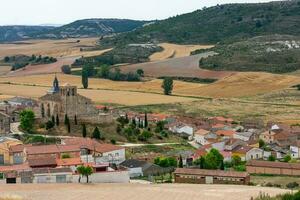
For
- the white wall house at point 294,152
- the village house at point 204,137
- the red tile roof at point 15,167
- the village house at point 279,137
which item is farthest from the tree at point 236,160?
the red tile roof at point 15,167

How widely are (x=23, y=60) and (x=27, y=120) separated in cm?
9630

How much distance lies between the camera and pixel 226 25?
556ft

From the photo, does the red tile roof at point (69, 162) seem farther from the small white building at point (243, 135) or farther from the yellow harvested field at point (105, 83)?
the yellow harvested field at point (105, 83)

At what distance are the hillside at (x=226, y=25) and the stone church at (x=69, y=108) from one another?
96.5 meters

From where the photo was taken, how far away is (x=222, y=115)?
79.5 meters

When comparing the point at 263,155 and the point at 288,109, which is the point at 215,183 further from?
the point at 288,109

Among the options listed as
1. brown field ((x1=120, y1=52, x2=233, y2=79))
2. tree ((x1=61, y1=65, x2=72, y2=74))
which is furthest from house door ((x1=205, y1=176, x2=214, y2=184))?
tree ((x1=61, y1=65, x2=72, y2=74))

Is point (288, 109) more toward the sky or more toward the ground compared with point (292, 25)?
more toward the ground

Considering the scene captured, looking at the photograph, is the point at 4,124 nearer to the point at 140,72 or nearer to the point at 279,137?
the point at 279,137

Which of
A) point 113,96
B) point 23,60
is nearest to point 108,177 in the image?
point 113,96

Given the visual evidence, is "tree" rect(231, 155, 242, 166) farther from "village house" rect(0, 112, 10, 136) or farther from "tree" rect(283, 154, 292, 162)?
"village house" rect(0, 112, 10, 136)

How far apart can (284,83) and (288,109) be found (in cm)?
2226

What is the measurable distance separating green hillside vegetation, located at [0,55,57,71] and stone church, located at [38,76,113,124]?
7777 cm

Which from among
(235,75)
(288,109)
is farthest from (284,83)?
(288,109)
